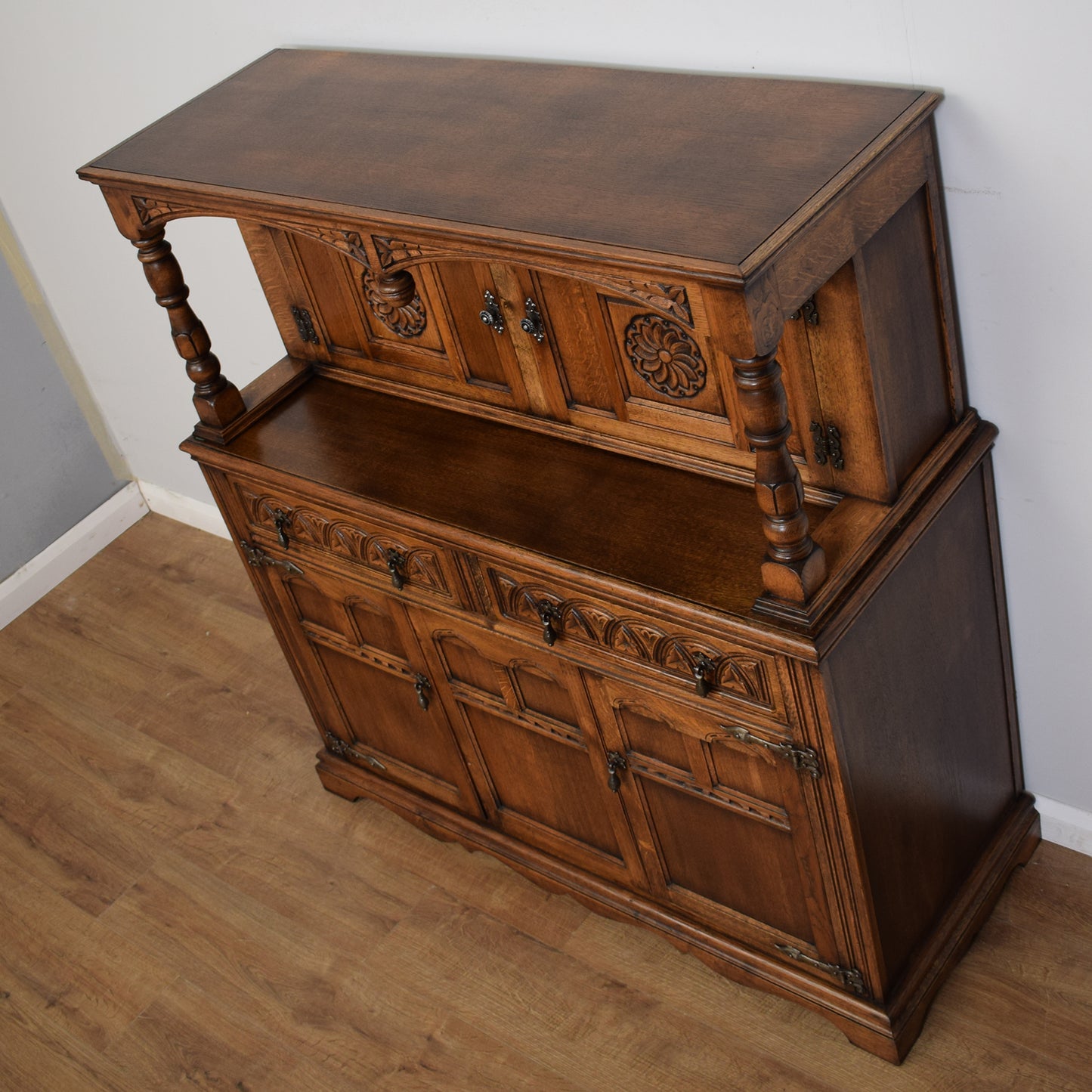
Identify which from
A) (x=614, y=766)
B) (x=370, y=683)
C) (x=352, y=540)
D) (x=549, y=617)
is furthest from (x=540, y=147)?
(x=370, y=683)

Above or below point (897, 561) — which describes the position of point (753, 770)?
below

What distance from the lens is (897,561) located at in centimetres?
206

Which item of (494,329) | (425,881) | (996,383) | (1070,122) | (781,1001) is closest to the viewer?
(1070,122)

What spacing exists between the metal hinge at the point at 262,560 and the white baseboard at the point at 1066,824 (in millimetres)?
1624

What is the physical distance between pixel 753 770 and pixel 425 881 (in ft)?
3.59

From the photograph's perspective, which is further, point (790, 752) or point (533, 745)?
point (533, 745)

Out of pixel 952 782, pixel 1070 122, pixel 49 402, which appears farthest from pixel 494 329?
pixel 49 402

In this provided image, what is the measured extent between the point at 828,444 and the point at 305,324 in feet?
4.02

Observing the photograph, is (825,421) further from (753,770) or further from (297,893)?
(297,893)

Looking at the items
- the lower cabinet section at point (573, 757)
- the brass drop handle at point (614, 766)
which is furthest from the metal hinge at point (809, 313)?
the brass drop handle at point (614, 766)

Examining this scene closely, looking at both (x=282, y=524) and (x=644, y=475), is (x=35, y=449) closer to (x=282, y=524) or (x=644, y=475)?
(x=282, y=524)

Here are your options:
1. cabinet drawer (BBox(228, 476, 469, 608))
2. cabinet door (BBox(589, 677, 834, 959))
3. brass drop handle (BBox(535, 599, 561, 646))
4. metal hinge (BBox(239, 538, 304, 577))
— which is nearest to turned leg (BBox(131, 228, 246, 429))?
cabinet drawer (BBox(228, 476, 469, 608))

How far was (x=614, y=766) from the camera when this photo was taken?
251 cm

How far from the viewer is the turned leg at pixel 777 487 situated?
1.76m
